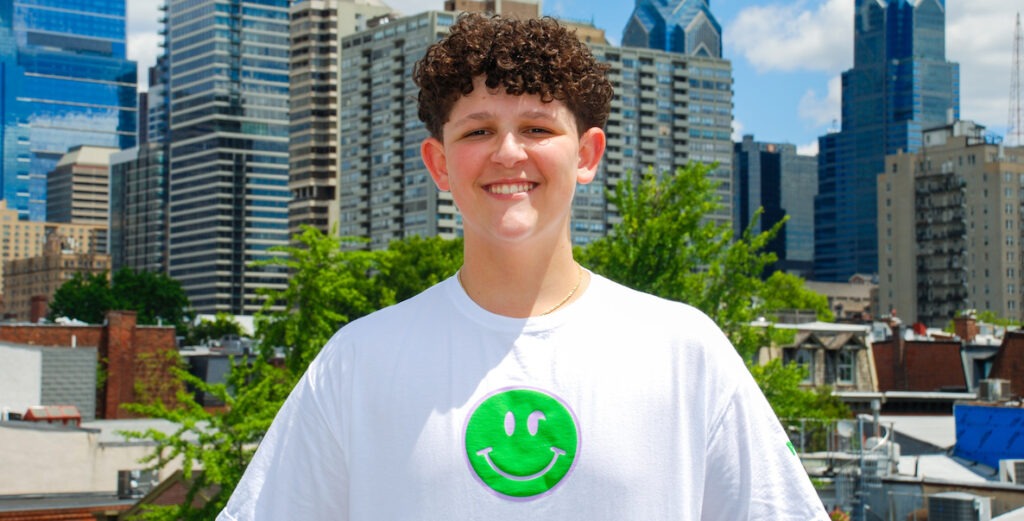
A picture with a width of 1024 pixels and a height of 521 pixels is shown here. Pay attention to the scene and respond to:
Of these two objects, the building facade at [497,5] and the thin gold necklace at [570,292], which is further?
the building facade at [497,5]

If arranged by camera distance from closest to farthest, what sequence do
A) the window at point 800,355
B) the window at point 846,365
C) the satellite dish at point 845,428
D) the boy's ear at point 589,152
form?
the boy's ear at point 589,152 < the satellite dish at point 845,428 < the window at point 800,355 < the window at point 846,365

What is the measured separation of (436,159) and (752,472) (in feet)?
4.64

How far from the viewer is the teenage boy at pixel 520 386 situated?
11.7 feet

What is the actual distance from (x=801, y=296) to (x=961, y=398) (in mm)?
65822

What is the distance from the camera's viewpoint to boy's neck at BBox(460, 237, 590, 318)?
3.86 m

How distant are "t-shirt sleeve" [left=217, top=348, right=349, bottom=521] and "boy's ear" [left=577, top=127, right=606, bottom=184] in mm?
1054

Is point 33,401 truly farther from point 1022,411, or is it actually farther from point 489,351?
point 489,351

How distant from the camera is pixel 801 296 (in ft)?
386

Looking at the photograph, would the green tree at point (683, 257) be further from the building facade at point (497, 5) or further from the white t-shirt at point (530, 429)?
the building facade at point (497, 5)

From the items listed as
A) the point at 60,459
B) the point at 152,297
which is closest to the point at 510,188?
the point at 60,459

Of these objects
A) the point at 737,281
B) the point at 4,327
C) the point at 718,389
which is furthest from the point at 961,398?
the point at 718,389

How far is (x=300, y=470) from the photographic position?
3.70m

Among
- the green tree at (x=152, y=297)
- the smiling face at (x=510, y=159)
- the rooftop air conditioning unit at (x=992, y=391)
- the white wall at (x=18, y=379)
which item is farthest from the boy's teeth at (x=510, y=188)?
the green tree at (x=152, y=297)

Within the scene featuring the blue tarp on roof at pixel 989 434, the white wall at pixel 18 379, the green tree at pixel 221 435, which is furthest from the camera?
the white wall at pixel 18 379
